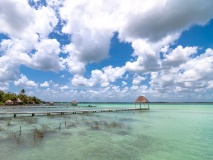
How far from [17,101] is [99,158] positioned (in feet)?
282

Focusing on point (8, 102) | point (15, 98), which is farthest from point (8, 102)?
point (15, 98)

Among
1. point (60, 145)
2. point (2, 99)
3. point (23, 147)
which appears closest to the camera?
point (23, 147)

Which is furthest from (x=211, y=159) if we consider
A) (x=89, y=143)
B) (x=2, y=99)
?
(x=2, y=99)

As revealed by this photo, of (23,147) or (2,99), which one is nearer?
(23,147)

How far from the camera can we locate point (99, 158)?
35.6 ft

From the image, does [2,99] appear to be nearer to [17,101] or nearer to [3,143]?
[17,101]

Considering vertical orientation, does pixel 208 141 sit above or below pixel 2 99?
below

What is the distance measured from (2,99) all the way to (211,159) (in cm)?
8529

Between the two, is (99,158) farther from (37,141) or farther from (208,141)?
(208,141)

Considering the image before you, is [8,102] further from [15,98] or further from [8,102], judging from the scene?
[15,98]

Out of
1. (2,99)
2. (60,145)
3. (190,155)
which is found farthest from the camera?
(2,99)

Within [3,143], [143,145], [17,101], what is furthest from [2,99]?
[143,145]

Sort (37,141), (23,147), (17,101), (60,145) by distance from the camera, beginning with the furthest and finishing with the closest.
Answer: (17,101) → (37,141) → (60,145) → (23,147)

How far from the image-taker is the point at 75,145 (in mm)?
13531
